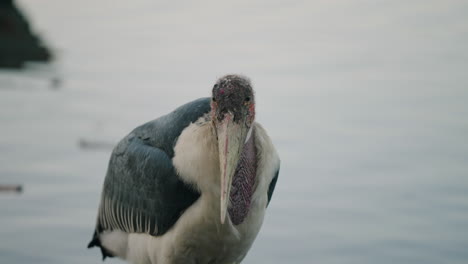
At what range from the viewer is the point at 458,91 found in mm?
9023

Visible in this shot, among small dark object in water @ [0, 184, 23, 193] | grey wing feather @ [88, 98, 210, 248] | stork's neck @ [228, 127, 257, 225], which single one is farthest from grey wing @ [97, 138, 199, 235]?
small dark object in water @ [0, 184, 23, 193]

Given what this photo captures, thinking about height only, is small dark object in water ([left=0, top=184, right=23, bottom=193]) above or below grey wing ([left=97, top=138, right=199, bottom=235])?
above

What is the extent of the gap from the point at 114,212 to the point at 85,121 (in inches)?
162

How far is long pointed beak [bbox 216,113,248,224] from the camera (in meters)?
3.25

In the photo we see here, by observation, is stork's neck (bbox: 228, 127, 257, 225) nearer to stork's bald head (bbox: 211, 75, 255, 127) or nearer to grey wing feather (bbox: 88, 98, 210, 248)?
grey wing feather (bbox: 88, 98, 210, 248)

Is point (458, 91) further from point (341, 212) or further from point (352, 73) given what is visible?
point (341, 212)

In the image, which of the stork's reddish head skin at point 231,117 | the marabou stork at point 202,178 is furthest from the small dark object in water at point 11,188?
the stork's reddish head skin at point 231,117

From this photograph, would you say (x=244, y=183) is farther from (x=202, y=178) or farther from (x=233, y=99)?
(x=233, y=99)

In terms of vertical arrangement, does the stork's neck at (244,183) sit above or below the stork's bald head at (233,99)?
below

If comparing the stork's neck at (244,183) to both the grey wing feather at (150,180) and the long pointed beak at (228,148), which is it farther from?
the long pointed beak at (228,148)

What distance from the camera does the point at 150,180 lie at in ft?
13.0

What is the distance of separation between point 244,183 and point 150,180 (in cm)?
50

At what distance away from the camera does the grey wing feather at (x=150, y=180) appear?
3.78m

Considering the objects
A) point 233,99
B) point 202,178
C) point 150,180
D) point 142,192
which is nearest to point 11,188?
point 142,192
